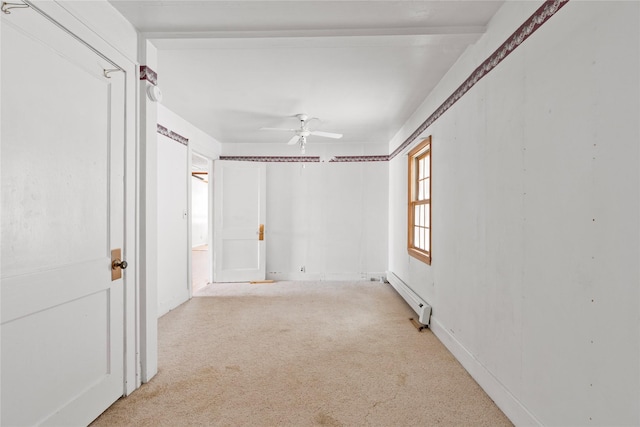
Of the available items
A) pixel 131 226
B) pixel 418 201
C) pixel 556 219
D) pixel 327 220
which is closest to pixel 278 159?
pixel 327 220

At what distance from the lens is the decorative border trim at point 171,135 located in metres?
3.71

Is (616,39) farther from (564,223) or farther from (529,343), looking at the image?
(529,343)

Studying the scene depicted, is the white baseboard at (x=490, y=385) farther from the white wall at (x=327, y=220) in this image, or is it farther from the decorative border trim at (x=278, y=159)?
the decorative border trim at (x=278, y=159)

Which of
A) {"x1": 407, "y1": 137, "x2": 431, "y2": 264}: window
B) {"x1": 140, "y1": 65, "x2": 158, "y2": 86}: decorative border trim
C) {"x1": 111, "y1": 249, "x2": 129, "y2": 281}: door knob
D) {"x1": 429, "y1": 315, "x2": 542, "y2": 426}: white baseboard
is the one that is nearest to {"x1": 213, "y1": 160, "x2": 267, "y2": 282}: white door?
{"x1": 407, "y1": 137, "x2": 431, "y2": 264}: window

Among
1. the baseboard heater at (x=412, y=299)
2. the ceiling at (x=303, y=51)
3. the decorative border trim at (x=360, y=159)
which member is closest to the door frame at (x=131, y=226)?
the ceiling at (x=303, y=51)

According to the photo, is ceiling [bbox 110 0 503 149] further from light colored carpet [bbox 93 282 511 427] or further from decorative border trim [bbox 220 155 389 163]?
light colored carpet [bbox 93 282 511 427]

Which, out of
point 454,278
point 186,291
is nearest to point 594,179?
point 454,278

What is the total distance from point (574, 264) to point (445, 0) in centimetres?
163

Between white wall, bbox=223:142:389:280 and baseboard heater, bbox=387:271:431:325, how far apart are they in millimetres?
702

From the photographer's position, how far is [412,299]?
3842mm

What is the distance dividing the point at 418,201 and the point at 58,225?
364 centimetres

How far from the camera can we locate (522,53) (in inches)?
69.6

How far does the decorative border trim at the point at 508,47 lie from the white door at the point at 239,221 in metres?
3.36

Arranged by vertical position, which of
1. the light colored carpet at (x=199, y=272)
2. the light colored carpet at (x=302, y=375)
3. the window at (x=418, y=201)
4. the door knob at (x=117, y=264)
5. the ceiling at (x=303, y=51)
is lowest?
the light colored carpet at (x=199, y=272)
